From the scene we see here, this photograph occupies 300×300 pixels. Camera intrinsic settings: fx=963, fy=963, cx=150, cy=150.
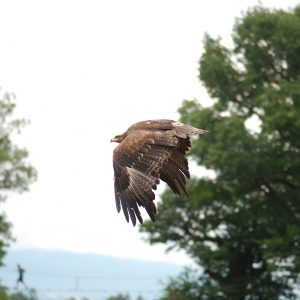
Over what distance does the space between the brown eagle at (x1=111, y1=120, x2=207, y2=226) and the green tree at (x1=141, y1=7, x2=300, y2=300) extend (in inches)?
818

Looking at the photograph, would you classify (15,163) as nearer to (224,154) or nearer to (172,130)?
(224,154)

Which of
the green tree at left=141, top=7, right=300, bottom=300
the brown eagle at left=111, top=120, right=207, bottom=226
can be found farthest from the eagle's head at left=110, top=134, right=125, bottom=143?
the green tree at left=141, top=7, right=300, bottom=300

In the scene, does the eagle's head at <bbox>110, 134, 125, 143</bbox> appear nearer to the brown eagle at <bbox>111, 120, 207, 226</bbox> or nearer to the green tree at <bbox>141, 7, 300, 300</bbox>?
the brown eagle at <bbox>111, 120, 207, 226</bbox>

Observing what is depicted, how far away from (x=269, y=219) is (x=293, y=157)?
10.7 ft

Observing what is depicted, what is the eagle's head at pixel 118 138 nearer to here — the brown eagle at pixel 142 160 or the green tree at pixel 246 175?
the brown eagle at pixel 142 160

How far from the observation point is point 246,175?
34.0 m

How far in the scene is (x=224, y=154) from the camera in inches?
1310

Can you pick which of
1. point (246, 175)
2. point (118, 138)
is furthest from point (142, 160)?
point (246, 175)

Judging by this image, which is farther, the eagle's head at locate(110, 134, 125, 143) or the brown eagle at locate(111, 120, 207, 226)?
the eagle's head at locate(110, 134, 125, 143)

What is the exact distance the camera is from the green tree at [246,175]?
1324 inches

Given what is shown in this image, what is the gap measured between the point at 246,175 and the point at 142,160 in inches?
893

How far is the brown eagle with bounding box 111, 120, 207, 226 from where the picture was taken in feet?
36.6

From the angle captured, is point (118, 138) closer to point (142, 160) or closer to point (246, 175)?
point (142, 160)

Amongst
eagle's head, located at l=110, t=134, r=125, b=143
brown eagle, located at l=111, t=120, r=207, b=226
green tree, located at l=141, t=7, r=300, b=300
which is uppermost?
green tree, located at l=141, t=7, r=300, b=300
